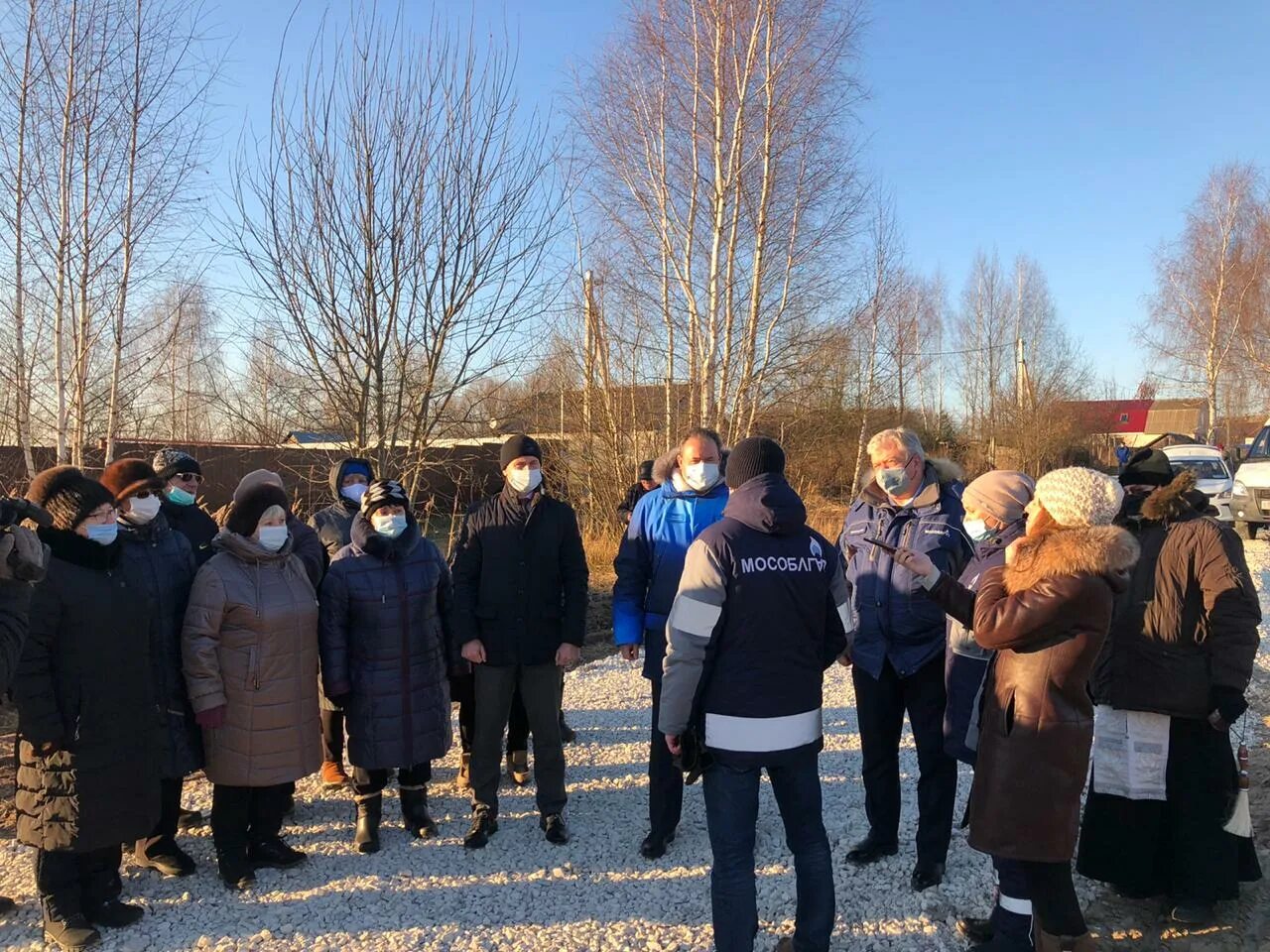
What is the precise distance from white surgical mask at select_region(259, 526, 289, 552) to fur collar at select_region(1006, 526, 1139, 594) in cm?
318

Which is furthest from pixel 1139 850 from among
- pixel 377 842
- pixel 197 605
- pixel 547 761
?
pixel 197 605

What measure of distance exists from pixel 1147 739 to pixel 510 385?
678 cm

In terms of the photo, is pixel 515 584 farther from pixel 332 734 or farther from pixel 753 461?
pixel 332 734

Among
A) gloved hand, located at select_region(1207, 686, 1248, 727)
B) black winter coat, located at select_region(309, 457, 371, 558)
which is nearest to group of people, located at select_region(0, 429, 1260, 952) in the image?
gloved hand, located at select_region(1207, 686, 1248, 727)

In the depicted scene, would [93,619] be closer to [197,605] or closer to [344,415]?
[197,605]

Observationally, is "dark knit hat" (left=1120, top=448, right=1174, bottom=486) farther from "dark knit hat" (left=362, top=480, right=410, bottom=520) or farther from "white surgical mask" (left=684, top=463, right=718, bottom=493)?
"dark knit hat" (left=362, top=480, right=410, bottom=520)

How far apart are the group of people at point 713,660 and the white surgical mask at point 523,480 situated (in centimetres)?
2

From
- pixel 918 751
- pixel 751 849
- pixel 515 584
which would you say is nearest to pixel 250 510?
pixel 515 584

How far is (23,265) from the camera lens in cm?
772

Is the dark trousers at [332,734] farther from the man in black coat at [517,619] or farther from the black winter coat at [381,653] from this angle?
the man in black coat at [517,619]

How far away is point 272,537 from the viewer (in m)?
3.79

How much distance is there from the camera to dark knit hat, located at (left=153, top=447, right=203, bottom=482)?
4.68m

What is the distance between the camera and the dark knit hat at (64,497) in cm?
312

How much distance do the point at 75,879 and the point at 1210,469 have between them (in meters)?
21.9
